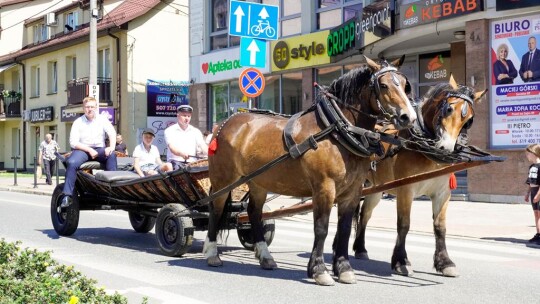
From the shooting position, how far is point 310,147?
7.35m

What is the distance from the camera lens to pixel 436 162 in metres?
7.73

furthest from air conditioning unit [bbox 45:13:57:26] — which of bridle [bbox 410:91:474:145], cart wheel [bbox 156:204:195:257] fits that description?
→ bridle [bbox 410:91:474:145]

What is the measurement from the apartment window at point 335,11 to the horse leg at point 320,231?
1563 centimetres

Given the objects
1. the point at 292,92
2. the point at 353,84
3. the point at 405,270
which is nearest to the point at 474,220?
the point at 405,270

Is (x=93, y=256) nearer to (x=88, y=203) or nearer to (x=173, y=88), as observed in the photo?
(x=88, y=203)

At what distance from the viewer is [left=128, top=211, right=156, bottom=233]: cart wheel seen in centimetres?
1177

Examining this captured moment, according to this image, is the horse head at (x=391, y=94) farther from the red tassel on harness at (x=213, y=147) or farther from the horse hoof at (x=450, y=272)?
the red tassel on harness at (x=213, y=147)

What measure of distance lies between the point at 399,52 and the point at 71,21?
23.4 m

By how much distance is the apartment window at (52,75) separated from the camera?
133 feet

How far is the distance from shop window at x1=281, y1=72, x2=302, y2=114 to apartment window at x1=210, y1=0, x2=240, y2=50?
9.88ft

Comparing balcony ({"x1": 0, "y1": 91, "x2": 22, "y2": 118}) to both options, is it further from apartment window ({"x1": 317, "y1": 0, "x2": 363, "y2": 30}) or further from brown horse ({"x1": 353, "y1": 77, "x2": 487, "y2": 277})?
brown horse ({"x1": 353, "y1": 77, "x2": 487, "y2": 277})

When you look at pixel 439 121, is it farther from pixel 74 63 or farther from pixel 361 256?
pixel 74 63

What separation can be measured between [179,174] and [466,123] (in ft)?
11.8

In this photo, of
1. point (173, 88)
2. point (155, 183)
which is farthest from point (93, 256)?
point (173, 88)
